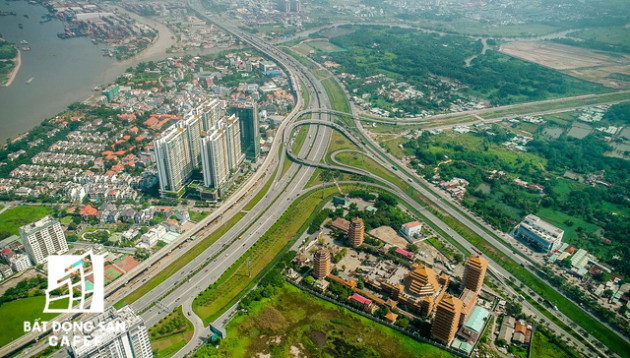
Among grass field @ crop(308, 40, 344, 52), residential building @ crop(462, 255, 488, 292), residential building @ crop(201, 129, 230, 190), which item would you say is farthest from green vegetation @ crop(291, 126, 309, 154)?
grass field @ crop(308, 40, 344, 52)

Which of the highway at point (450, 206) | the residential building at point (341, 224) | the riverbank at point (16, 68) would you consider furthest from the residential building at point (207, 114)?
the riverbank at point (16, 68)

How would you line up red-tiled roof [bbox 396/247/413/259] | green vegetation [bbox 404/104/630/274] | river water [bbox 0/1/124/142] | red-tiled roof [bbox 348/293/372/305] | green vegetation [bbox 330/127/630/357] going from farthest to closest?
river water [bbox 0/1/124/142], green vegetation [bbox 404/104/630/274], red-tiled roof [bbox 396/247/413/259], red-tiled roof [bbox 348/293/372/305], green vegetation [bbox 330/127/630/357]

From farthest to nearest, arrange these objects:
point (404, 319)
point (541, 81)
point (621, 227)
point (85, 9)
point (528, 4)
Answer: point (528, 4) < point (85, 9) < point (541, 81) < point (621, 227) < point (404, 319)

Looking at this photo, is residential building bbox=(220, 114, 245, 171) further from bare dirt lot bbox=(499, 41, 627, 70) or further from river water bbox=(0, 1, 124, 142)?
bare dirt lot bbox=(499, 41, 627, 70)

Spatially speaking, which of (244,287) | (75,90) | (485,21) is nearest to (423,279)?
(244,287)

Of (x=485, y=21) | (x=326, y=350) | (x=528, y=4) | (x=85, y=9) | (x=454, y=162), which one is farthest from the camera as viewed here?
(x=528, y=4)

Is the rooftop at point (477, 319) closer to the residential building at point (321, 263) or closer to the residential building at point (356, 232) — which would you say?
the residential building at point (321, 263)

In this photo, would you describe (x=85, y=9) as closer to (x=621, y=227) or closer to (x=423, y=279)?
(x=423, y=279)

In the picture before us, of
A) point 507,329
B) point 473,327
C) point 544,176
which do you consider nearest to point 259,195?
point 473,327
